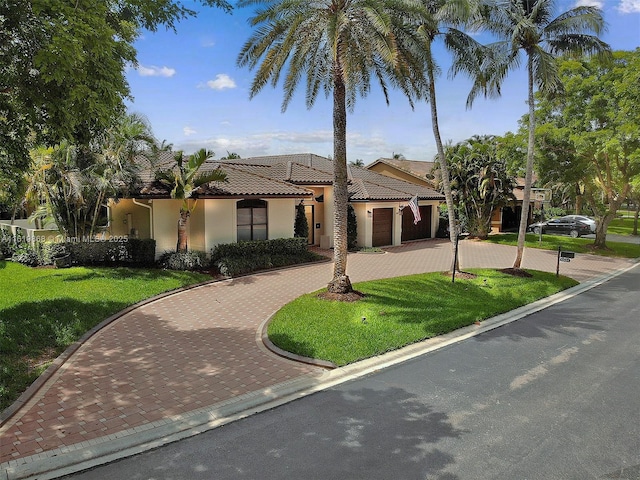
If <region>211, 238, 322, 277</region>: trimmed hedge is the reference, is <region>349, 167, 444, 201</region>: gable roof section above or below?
above

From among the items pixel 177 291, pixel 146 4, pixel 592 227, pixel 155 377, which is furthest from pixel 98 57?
pixel 592 227

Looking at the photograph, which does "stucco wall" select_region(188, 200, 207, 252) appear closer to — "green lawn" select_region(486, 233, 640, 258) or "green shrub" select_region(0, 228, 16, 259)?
"green shrub" select_region(0, 228, 16, 259)

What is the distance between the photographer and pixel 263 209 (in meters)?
19.4

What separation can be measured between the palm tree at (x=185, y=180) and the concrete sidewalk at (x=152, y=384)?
412 centimetres

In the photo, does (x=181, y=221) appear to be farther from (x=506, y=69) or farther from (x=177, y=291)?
(x=506, y=69)

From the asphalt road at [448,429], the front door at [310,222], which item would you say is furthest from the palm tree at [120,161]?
the asphalt road at [448,429]

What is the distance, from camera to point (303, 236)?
22.0m

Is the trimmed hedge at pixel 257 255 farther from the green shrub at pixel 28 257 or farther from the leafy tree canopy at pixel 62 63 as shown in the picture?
the leafy tree canopy at pixel 62 63

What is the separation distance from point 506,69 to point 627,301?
29.7 feet

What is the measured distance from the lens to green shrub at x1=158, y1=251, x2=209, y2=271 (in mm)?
16547

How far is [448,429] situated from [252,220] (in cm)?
1421

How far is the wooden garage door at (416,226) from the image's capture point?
2842 centimetres

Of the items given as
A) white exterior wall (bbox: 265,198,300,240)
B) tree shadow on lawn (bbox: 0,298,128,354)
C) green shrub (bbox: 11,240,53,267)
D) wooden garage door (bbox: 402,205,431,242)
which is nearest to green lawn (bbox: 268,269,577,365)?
tree shadow on lawn (bbox: 0,298,128,354)

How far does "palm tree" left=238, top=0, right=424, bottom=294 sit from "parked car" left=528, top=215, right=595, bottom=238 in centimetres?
2441
